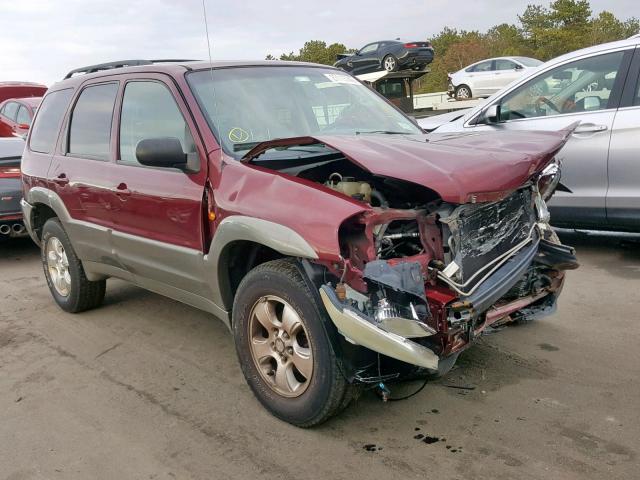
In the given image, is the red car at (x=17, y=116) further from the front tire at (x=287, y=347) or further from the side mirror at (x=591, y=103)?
the front tire at (x=287, y=347)

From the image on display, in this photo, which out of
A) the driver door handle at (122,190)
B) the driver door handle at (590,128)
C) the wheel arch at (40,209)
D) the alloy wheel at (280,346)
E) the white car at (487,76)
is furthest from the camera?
the white car at (487,76)

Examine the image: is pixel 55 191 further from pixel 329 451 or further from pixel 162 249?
pixel 329 451

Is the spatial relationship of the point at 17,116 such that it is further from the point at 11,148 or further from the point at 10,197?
the point at 10,197

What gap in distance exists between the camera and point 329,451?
2955 mm

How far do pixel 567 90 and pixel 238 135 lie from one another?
3.81 meters

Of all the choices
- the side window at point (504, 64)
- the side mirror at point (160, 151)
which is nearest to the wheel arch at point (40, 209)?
the side mirror at point (160, 151)

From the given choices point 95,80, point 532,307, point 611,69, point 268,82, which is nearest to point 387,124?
point 268,82

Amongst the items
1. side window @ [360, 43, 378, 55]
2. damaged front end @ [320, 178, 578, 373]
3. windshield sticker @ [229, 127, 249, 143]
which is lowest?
damaged front end @ [320, 178, 578, 373]

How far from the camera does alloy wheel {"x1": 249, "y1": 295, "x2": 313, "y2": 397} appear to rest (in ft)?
10.1

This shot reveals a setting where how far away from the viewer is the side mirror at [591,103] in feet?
18.8

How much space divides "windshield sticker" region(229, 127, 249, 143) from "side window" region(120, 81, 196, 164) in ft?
0.77

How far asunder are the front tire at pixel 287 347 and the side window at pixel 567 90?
4.05m

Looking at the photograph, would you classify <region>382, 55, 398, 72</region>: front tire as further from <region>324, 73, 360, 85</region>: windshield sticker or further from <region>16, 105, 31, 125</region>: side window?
<region>324, 73, 360, 85</region>: windshield sticker

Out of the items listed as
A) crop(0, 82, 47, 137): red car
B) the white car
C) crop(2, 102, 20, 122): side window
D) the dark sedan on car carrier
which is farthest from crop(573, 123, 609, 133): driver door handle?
the white car
